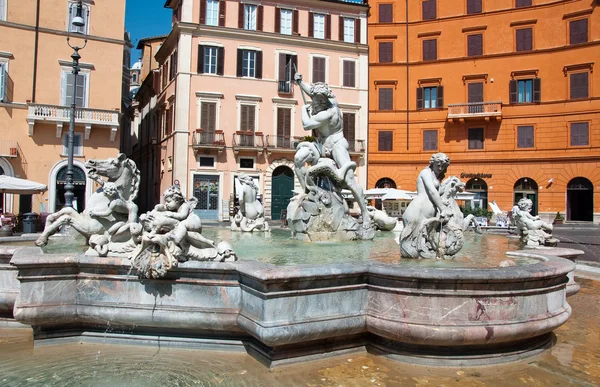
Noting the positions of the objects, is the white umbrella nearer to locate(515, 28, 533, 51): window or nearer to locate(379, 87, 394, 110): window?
locate(379, 87, 394, 110): window

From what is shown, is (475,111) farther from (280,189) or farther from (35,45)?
(35,45)

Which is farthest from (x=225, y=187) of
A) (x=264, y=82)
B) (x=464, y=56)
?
(x=464, y=56)

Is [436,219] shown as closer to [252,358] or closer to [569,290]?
[569,290]

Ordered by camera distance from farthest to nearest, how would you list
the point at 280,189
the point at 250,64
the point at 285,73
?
the point at 285,73
the point at 280,189
the point at 250,64

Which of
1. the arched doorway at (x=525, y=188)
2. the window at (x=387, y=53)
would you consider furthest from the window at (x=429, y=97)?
the arched doorway at (x=525, y=188)

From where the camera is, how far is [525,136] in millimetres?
31312

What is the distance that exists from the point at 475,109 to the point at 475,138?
1969 mm

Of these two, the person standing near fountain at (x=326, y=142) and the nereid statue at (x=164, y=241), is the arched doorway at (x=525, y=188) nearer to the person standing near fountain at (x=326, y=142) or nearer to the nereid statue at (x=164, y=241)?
the person standing near fountain at (x=326, y=142)

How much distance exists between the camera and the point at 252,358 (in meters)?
3.87

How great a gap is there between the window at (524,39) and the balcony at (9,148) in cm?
3152

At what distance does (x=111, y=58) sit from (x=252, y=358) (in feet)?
91.1

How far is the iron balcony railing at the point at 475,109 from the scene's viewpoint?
103 feet

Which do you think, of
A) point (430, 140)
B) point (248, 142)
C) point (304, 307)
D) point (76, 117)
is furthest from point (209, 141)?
point (304, 307)

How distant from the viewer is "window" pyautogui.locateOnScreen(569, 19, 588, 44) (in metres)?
29.9
